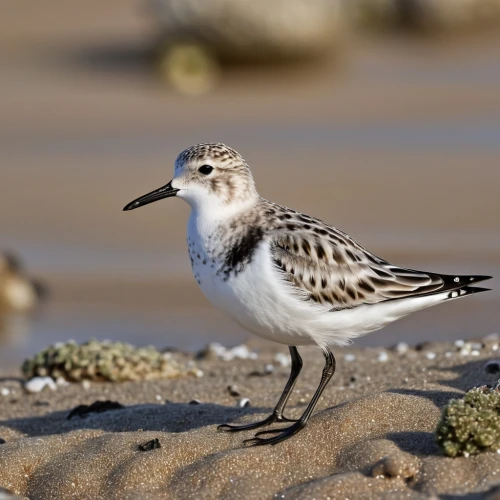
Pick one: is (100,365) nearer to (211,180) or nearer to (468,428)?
(211,180)

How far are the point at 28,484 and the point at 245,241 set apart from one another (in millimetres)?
1978

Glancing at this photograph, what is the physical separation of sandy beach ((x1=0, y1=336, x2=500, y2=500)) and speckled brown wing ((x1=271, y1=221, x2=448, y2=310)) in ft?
2.16

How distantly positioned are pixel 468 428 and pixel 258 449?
127 cm

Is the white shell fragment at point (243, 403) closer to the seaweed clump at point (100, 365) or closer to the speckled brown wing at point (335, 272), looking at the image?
the seaweed clump at point (100, 365)

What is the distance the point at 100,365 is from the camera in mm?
9422

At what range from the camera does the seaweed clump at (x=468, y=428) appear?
571cm

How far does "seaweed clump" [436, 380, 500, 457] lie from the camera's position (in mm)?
5715

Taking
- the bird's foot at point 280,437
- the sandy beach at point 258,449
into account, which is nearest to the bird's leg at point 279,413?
the sandy beach at point 258,449

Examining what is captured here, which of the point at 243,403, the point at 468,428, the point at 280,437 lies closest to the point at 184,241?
the point at 243,403

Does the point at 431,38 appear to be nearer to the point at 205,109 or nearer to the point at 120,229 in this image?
the point at 205,109

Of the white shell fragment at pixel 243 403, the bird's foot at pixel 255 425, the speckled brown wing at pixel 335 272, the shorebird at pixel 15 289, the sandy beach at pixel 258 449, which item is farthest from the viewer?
the shorebird at pixel 15 289

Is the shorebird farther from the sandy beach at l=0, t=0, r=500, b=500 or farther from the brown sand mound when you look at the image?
the brown sand mound

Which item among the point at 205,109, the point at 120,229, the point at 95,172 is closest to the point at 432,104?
the point at 205,109

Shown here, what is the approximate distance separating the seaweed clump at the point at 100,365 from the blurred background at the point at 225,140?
6.23 feet
